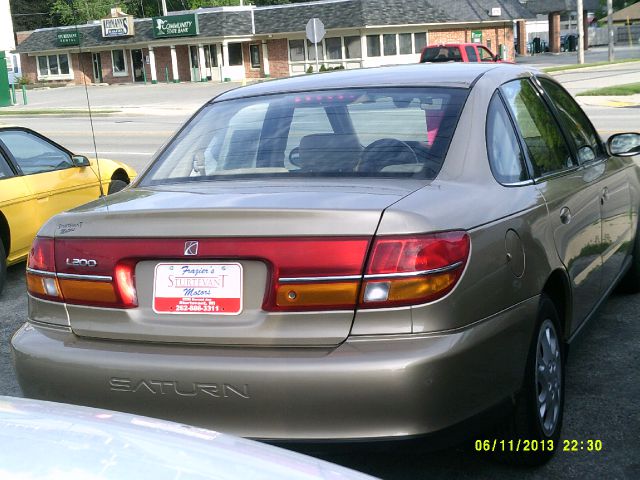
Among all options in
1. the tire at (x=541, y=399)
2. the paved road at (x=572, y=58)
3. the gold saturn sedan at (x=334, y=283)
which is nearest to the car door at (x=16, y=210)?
the gold saturn sedan at (x=334, y=283)

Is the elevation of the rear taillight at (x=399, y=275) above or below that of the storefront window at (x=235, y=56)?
above

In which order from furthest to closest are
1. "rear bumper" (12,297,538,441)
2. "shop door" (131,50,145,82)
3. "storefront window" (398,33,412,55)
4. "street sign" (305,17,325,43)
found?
1. "shop door" (131,50,145,82)
2. "storefront window" (398,33,412,55)
3. "street sign" (305,17,325,43)
4. "rear bumper" (12,297,538,441)

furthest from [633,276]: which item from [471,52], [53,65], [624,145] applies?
[53,65]

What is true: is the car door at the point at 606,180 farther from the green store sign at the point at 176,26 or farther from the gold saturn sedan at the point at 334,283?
the green store sign at the point at 176,26

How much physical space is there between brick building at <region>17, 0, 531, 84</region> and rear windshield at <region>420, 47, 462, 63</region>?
24610 millimetres

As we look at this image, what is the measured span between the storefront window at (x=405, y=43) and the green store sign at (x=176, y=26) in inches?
545

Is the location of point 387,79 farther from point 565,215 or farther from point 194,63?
point 194,63

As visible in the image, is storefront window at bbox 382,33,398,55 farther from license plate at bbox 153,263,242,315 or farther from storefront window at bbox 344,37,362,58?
license plate at bbox 153,263,242,315

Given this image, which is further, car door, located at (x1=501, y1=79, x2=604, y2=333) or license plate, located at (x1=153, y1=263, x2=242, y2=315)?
car door, located at (x1=501, y1=79, x2=604, y2=333)

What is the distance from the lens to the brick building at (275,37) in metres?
57.4

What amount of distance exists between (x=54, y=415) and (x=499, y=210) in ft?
6.41

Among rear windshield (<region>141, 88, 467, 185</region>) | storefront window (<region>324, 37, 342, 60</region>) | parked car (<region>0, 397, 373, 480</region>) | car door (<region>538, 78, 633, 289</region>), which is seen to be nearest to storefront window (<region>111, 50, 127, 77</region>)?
storefront window (<region>324, 37, 342, 60</region>)

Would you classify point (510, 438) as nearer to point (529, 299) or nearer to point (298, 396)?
point (529, 299)

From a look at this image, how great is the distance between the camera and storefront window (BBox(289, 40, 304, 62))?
59938mm
